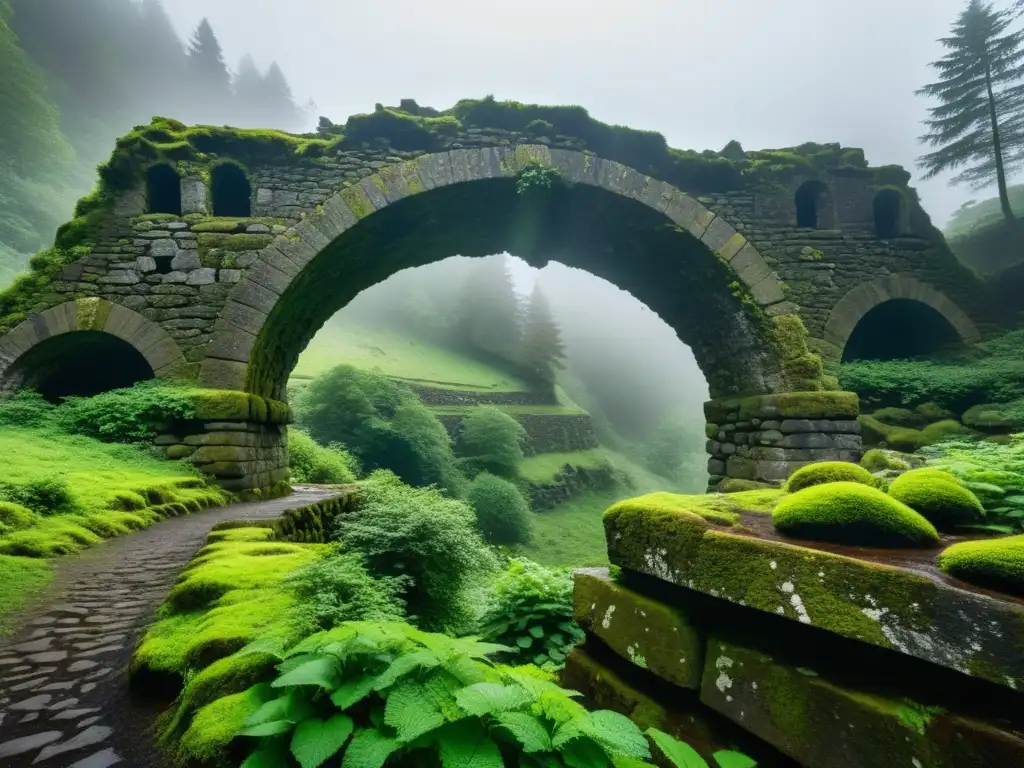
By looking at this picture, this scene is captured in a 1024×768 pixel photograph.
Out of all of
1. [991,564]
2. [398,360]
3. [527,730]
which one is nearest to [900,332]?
[991,564]

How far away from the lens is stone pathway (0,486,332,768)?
184 cm

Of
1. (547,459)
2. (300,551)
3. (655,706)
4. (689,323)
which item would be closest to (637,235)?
(689,323)

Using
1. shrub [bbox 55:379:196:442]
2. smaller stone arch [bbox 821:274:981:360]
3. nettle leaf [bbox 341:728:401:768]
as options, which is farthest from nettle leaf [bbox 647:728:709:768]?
smaller stone arch [bbox 821:274:981:360]

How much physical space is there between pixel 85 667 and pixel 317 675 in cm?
202

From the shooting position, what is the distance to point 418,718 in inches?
47.5

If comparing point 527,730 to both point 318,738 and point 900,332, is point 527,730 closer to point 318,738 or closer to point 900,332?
point 318,738

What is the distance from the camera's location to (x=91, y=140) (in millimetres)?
57969

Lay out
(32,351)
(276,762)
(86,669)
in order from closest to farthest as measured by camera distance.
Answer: (276,762) < (86,669) < (32,351)

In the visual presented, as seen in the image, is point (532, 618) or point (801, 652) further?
point (532, 618)

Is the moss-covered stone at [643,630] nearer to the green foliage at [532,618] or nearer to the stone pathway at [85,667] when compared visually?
the green foliage at [532,618]

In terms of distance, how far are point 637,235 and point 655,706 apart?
9.98 m

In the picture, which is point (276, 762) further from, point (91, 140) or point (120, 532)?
point (91, 140)

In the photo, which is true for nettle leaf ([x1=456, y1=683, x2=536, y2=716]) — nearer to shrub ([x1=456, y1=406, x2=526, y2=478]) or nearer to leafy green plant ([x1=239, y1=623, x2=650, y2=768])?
leafy green plant ([x1=239, y1=623, x2=650, y2=768])

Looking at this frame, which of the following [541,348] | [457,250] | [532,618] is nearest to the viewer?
[532,618]
